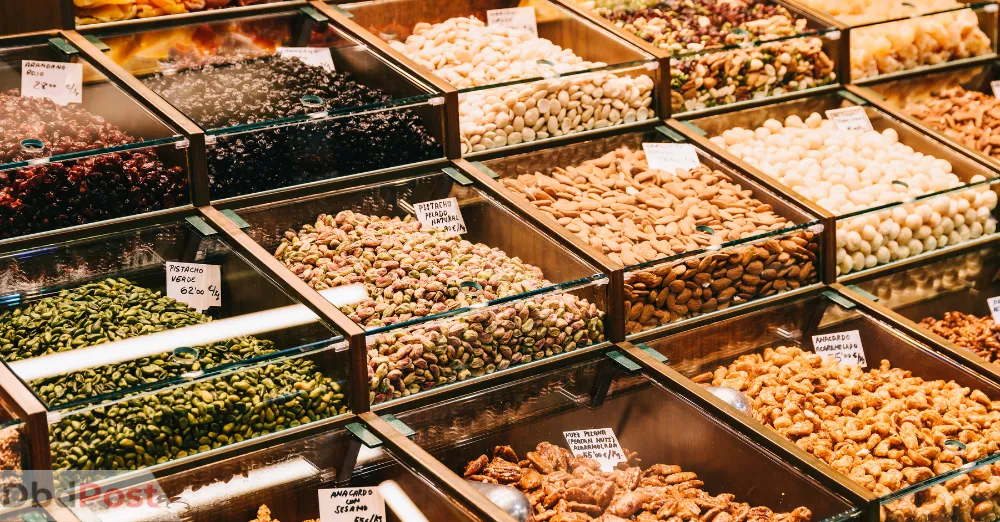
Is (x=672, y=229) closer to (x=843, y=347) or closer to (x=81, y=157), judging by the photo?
(x=843, y=347)

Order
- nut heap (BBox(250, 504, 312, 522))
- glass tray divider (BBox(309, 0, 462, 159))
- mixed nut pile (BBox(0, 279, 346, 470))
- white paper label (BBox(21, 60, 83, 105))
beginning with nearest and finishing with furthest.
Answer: mixed nut pile (BBox(0, 279, 346, 470)), nut heap (BBox(250, 504, 312, 522)), white paper label (BBox(21, 60, 83, 105)), glass tray divider (BBox(309, 0, 462, 159))

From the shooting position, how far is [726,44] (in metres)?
4.24

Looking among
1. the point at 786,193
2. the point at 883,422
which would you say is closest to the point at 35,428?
the point at 883,422

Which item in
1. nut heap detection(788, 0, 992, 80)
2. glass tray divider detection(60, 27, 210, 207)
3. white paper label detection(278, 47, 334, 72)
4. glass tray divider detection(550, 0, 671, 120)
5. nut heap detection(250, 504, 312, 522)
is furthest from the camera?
nut heap detection(788, 0, 992, 80)

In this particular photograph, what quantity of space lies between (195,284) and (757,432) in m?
1.44

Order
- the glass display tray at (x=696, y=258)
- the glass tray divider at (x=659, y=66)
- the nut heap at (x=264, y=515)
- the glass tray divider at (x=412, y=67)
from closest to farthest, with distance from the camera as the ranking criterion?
1. the nut heap at (x=264, y=515)
2. the glass display tray at (x=696, y=258)
3. the glass tray divider at (x=412, y=67)
4. the glass tray divider at (x=659, y=66)

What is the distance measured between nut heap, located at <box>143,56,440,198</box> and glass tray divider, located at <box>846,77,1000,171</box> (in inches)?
69.0

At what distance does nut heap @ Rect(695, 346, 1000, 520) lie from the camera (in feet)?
9.15

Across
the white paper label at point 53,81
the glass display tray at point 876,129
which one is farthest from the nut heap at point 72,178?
the glass display tray at point 876,129

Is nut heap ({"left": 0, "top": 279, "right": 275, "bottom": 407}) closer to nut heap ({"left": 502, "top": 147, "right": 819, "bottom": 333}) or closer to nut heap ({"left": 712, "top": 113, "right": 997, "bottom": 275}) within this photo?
nut heap ({"left": 502, "top": 147, "right": 819, "bottom": 333})

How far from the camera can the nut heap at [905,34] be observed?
14.8 ft

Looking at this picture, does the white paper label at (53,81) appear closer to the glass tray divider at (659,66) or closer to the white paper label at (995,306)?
the glass tray divider at (659,66)

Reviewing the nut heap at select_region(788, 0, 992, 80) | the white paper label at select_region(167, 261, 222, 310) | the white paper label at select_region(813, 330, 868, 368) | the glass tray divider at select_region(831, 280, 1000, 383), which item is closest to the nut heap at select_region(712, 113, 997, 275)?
the glass tray divider at select_region(831, 280, 1000, 383)

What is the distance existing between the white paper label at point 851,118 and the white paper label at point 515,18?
1.11 metres
